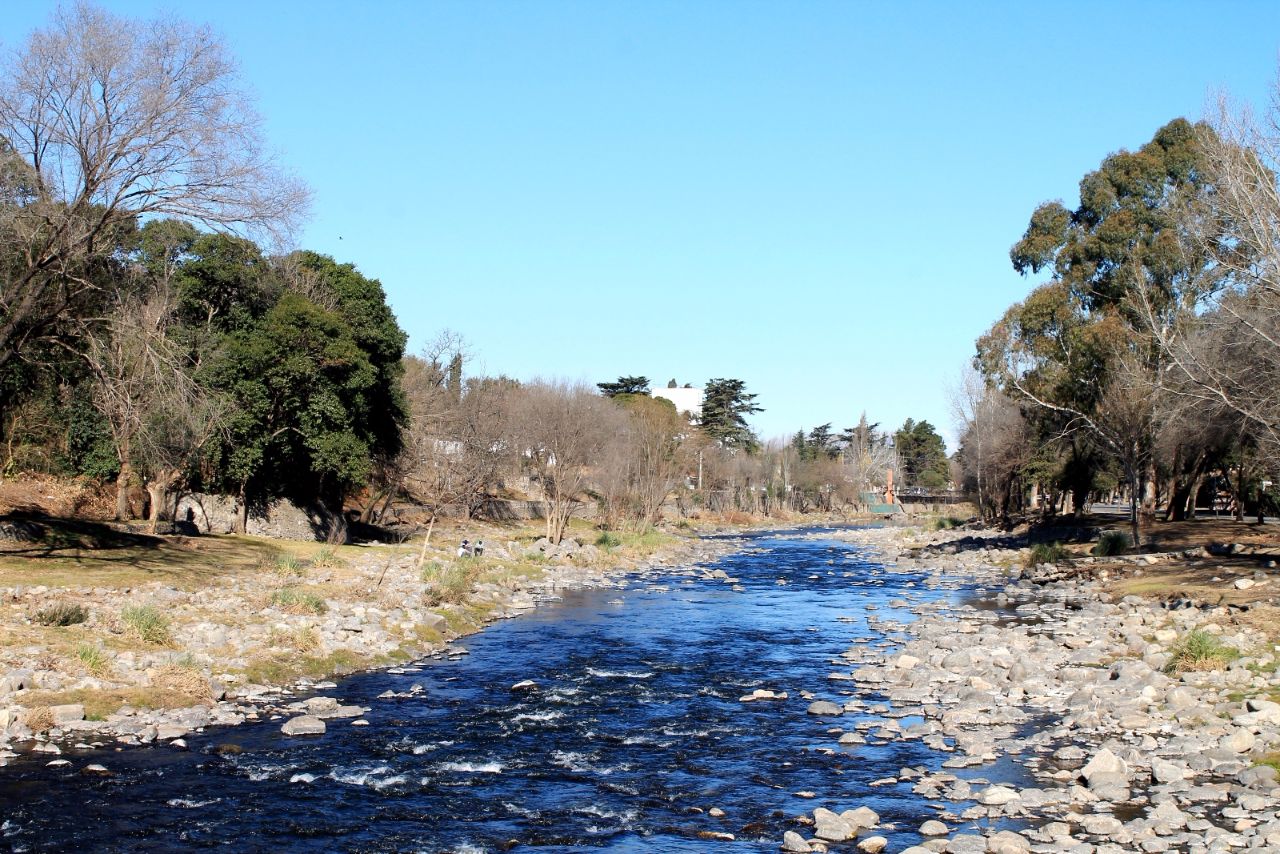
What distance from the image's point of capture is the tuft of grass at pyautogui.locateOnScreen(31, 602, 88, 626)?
20.1 meters

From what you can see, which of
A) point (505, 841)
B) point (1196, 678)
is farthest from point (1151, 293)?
point (505, 841)

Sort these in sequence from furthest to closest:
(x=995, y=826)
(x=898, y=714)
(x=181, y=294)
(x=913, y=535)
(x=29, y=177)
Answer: (x=913, y=535), (x=181, y=294), (x=29, y=177), (x=898, y=714), (x=995, y=826)

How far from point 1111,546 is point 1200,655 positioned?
26282 millimetres

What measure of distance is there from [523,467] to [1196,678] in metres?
67.4

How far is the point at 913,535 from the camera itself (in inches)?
3150

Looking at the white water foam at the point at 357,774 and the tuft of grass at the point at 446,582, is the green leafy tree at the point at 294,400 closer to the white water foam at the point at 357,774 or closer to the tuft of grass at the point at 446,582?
the tuft of grass at the point at 446,582

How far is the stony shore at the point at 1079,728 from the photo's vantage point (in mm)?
12203

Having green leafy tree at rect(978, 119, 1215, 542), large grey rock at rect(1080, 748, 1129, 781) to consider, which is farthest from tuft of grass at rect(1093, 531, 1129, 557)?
large grey rock at rect(1080, 748, 1129, 781)

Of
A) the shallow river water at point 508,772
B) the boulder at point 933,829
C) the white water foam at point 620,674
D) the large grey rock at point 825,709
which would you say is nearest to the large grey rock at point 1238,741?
the shallow river water at point 508,772

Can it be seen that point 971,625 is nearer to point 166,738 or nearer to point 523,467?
point 166,738

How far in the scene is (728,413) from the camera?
127562 mm

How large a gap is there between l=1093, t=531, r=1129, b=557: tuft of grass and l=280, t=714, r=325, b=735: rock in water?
36.6 metres

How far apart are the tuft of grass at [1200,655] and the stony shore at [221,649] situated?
15.3 m

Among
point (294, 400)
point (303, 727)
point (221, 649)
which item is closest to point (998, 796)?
point (303, 727)
